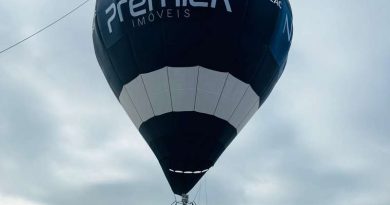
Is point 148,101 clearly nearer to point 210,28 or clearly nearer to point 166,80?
point 166,80

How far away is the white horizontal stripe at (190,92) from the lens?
1515cm

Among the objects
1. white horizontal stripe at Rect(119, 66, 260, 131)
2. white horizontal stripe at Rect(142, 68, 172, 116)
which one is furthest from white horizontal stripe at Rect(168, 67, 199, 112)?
white horizontal stripe at Rect(142, 68, 172, 116)

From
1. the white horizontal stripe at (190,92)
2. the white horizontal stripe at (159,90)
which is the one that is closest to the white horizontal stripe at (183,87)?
the white horizontal stripe at (190,92)

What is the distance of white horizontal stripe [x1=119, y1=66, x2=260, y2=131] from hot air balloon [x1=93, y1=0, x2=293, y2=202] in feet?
0.07

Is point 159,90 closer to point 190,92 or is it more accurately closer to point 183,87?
point 183,87

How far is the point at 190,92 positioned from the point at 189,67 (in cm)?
57

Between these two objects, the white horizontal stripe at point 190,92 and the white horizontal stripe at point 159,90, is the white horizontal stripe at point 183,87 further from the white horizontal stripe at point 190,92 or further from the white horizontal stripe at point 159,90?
the white horizontal stripe at point 159,90

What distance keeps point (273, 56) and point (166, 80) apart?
2.76 m

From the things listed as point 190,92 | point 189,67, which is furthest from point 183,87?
point 189,67

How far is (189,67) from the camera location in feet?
49.5

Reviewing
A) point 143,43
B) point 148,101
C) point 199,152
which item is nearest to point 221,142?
point 199,152

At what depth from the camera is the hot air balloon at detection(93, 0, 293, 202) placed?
15.0m

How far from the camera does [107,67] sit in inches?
651

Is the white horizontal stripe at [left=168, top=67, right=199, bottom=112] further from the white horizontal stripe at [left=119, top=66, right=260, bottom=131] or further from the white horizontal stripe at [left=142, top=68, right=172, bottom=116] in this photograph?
the white horizontal stripe at [left=142, top=68, right=172, bottom=116]
